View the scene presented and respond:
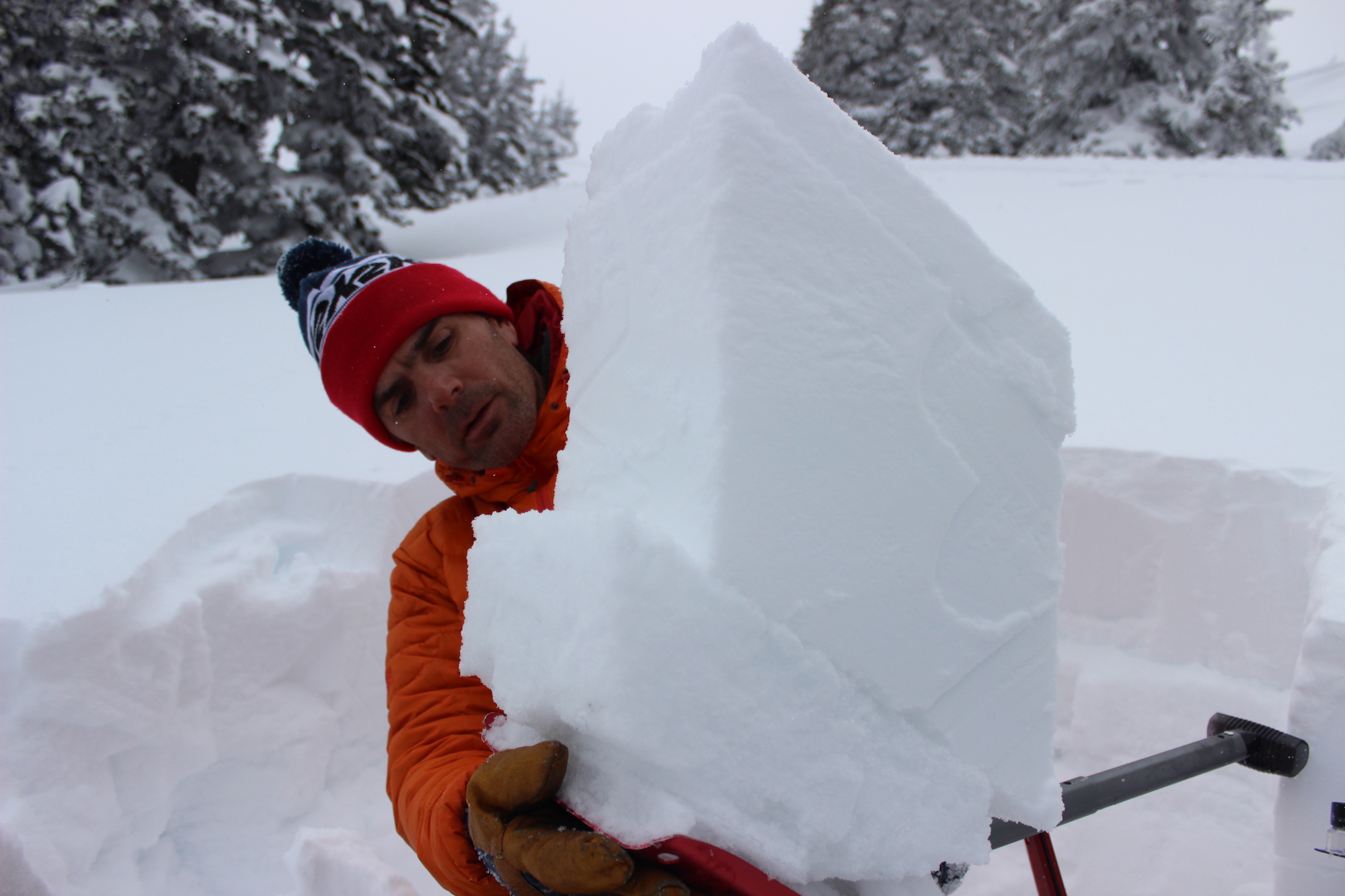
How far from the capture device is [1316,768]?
1.41 m

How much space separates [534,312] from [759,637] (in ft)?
3.55

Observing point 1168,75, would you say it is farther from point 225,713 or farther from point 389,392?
point 225,713

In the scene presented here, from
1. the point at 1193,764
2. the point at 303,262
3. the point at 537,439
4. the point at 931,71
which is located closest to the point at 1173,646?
the point at 1193,764

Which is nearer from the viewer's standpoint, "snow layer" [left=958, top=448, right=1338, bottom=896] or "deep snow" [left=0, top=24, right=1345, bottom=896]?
"deep snow" [left=0, top=24, right=1345, bottom=896]

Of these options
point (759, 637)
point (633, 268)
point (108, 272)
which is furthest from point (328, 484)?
point (108, 272)

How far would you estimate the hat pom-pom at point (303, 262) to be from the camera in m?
1.84

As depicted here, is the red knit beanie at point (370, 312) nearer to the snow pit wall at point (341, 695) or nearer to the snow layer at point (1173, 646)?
the snow pit wall at point (341, 695)

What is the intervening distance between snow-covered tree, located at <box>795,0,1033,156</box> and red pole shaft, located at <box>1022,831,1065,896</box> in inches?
586

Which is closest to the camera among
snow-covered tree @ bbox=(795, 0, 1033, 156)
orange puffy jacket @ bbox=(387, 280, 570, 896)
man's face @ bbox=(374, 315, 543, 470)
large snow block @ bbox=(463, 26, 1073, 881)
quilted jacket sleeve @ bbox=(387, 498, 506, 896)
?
large snow block @ bbox=(463, 26, 1073, 881)

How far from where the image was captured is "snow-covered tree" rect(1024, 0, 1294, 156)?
10.9m

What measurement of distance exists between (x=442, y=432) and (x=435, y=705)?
1.67 feet

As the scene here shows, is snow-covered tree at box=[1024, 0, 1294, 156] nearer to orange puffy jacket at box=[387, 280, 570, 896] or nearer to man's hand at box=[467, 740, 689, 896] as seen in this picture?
A: orange puffy jacket at box=[387, 280, 570, 896]

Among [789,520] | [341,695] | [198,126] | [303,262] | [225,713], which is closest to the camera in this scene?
[789,520]

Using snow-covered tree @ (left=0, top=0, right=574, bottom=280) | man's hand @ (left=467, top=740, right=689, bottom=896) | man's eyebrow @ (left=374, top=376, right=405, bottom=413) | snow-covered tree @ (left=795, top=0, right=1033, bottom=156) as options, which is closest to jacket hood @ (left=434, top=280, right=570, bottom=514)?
man's eyebrow @ (left=374, top=376, right=405, bottom=413)
